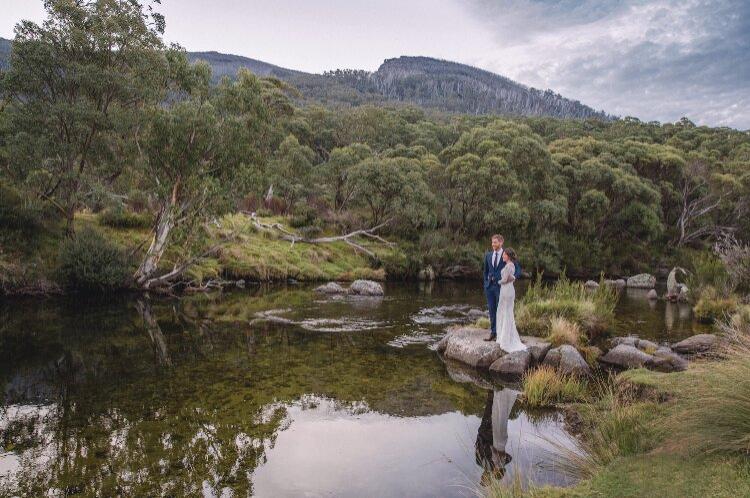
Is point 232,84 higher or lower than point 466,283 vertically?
higher

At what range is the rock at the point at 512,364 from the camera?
1208cm

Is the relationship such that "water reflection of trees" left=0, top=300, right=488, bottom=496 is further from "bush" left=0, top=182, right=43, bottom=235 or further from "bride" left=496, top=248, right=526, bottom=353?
"bush" left=0, top=182, right=43, bottom=235

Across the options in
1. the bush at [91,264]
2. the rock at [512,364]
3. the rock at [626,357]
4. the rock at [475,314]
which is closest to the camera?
the rock at [512,364]

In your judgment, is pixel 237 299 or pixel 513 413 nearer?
pixel 513 413

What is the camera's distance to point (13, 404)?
908cm

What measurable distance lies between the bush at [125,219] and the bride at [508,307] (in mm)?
21563

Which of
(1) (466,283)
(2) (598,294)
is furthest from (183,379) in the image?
(1) (466,283)

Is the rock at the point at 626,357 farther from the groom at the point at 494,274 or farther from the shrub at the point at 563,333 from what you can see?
the groom at the point at 494,274

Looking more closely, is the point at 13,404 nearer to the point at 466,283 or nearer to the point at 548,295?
the point at 548,295

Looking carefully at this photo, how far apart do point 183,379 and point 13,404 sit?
2.88 metres

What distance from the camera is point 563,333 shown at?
44.7ft

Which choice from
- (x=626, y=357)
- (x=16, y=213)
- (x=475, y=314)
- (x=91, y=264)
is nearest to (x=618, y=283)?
(x=475, y=314)

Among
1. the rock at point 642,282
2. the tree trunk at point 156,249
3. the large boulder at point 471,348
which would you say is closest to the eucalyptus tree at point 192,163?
the tree trunk at point 156,249

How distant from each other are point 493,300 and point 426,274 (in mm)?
21461
